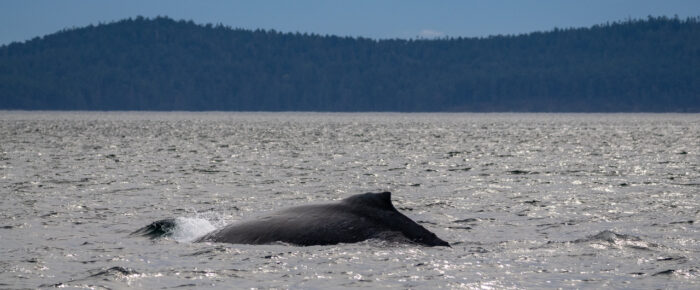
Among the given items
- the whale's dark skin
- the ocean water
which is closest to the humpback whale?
the whale's dark skin

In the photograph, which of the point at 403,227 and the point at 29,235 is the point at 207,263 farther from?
the point at 29,235

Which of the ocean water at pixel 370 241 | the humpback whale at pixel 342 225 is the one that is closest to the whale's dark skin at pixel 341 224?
the humpback whale at pixel 342 225

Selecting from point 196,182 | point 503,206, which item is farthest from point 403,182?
point 503,206

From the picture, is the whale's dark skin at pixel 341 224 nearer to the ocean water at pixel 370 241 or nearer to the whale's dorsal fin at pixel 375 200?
the whale's dorsal fin at pixel 375 200

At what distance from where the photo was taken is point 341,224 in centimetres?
1808

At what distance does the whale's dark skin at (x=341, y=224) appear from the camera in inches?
706

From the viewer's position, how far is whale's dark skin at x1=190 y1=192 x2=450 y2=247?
706 inches

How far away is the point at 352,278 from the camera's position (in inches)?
635

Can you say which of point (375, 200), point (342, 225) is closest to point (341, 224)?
point (342, 225)

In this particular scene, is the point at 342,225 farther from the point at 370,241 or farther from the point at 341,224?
the point at 370,241

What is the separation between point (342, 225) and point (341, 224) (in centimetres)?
2

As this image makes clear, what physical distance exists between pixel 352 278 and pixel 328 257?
1.40 meters

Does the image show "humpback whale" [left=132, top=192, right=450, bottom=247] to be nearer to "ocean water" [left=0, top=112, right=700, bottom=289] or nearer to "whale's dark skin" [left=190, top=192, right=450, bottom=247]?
"whale's dark skin" [left=190, top=192, right=450, bottom=247]

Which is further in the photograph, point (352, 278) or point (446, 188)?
point (446, 188)
